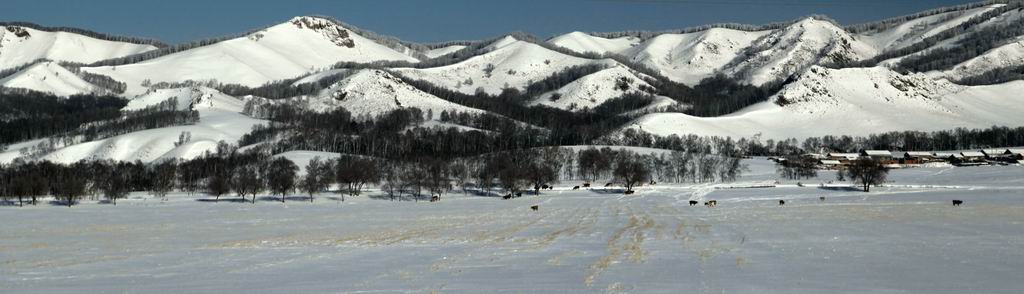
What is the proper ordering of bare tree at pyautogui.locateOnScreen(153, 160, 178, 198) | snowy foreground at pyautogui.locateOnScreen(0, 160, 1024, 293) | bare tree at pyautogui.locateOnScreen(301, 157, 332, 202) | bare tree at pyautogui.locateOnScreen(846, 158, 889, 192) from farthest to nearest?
bare tree at pyautogui.locateOnScreen(153, 160, 178, 198) < bare tree at pyautogui.locateOnScreen(301, 157, 332, 202) < bare tree at pyautogui.locateOnScreen(846, 158, 889, 192) < snowy foreground at pyautogui.locateOnScreen(0, 160, 1024, 293)

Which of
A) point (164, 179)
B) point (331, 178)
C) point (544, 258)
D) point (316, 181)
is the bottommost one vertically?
point (544, 258)

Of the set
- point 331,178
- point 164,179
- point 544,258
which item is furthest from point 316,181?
point 544,258

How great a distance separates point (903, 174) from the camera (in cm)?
16350

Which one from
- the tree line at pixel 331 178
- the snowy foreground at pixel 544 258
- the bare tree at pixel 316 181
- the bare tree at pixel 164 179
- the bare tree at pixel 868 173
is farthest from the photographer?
the bare tree at pixel 164 179

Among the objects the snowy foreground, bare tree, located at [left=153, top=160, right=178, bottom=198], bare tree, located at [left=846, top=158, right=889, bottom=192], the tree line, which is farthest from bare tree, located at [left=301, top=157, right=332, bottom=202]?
bare tree, located at [left=846, top=158, right=889, bottom=192]

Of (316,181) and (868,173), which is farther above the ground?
(868,173)

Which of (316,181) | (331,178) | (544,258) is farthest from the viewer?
(331,178)

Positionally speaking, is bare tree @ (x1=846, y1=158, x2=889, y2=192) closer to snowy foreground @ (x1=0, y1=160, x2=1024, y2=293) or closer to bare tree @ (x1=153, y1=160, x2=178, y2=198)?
snowy foreground @ (x1=0, y1=160, x2=1024, y2=293)

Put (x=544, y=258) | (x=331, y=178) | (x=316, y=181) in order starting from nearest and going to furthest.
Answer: (x=544, y=258), (x=316, y=181), (x=331, y=178)

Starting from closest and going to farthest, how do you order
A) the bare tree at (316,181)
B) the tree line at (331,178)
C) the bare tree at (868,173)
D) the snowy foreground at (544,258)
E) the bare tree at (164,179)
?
the snowy foreground at (544,258) → the bare tree at (868,173) → the bare tree at (316,181) → the tree line at (331,178) → the bare tree at (164,179)

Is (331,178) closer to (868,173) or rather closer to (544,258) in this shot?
(868,173)

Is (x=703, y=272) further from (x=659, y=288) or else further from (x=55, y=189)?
(x=55, y=189)

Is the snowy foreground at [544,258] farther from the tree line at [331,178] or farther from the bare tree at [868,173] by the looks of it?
the tree line at [331,178]

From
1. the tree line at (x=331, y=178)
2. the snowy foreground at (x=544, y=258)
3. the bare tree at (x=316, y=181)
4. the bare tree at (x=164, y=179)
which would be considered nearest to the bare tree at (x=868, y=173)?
the tree line at (x=331, y=178)
